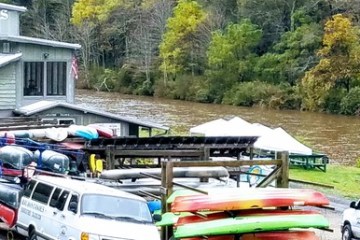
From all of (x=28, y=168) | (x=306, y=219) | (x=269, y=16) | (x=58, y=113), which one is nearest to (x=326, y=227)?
(x=306, y=219)

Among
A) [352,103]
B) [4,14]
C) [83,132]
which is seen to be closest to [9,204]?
[83,132]

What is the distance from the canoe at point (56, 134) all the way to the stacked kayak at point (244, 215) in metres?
12.5

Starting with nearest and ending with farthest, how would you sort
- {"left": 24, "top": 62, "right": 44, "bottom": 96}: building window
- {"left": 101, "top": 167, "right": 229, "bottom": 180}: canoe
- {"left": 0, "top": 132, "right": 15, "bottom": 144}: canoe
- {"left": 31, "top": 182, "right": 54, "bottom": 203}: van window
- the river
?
{"left": 31, "top": 182, "right": 54, "bottom": 203}: van window
{"left": 101, "top": 167, "right": 229, "bottom": 180}: canoe
{"left": 0, "top": 132, "right": 15, "bottom": 144}: canoe
{"left": 24, "top": 62, "right": 44, "bottom": 96}: building window
the river

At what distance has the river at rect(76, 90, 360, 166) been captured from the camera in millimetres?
47969

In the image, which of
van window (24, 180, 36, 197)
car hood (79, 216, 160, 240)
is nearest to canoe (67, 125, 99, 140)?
van window (24, 180, 36, 197)

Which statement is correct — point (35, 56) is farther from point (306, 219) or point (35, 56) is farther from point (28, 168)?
point (306, 219)

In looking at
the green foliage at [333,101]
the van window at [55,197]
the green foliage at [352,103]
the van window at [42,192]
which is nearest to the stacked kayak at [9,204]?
the van window at [42,192]

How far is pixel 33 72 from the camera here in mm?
32250

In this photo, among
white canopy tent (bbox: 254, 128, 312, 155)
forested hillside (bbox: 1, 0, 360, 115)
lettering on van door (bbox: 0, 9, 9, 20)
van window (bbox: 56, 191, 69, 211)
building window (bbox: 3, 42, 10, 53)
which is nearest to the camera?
van window (bbox: 56, 191, 69, 211)

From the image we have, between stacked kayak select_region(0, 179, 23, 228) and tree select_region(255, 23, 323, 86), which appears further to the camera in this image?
tree select_region(255, 23, 323, 86)

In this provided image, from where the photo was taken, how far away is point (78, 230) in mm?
14352

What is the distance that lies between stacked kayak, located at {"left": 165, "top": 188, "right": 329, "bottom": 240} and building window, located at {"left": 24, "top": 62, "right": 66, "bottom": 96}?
19.6 m

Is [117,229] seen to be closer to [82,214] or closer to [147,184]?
[82,214]

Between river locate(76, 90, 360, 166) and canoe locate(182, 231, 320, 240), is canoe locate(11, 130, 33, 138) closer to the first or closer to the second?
canoe locate(182, 231, 320, 240)
